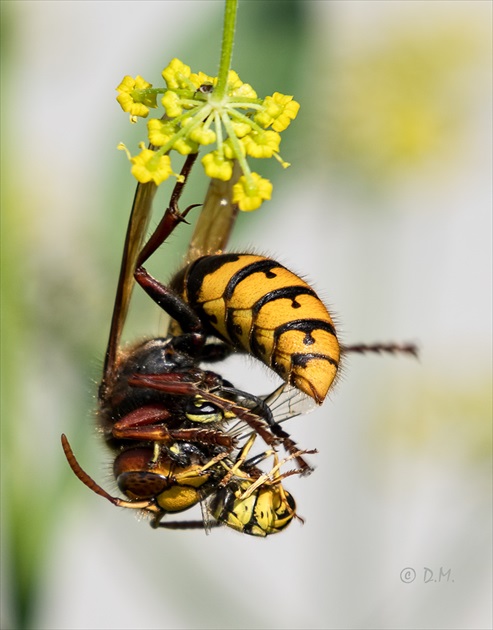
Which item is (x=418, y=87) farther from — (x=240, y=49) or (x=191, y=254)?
(x=191, y=254)

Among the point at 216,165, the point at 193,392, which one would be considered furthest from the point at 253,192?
the point at 193,392

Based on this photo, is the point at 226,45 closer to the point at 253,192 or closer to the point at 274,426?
the point at 253,192

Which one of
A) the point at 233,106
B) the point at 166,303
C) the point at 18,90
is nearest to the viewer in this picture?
the point at 233,106

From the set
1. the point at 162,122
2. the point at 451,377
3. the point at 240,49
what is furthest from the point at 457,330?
the point at 162,122

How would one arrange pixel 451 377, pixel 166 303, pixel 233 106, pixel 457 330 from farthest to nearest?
pixel 457 330, pixel 451 377, pixel 166 303, pixel 233 106

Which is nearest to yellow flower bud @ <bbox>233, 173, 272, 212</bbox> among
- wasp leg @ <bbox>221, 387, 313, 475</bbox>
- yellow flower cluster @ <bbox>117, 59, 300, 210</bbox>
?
yellow flower cluster @ <bbox>117, 59, 300, 210</bbox>

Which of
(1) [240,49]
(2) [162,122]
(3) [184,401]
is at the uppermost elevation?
(1) [240,49]

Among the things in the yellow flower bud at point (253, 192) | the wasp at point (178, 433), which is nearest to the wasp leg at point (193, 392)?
the wasp at point (178, 433)
